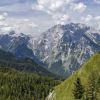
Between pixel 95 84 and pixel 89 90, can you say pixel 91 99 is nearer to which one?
pixel 89 90

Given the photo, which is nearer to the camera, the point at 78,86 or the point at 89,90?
the point at 89,90

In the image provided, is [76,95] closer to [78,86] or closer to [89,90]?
[78,86]

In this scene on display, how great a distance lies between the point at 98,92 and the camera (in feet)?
Answer: 578

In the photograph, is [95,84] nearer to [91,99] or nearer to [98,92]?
[98,92]

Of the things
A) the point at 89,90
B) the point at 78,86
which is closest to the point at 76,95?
the point at 78,86

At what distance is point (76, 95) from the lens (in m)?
180

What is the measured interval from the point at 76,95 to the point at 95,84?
12784mm

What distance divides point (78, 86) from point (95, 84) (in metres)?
10.8

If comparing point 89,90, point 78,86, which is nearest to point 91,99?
point 89,90

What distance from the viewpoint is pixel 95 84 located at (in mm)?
180375

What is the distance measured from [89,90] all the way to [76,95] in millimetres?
17071

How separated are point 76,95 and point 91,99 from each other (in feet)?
61.5

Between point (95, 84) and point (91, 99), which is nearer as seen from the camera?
point (91, 99)

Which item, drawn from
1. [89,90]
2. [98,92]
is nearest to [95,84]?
[98,92]
